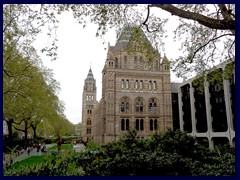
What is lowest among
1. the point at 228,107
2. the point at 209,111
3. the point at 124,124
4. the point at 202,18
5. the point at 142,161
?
the point at 142,161

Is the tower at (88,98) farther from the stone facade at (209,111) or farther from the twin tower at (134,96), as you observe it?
the stone facade at (209,111)

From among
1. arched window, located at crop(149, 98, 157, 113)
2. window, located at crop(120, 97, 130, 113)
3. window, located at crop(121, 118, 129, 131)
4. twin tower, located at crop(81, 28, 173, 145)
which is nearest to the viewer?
twin tower, located at crop(81, 28, 173, 145)

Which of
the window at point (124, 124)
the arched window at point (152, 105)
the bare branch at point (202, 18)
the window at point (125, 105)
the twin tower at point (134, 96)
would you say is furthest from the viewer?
the window at point (124, 124)

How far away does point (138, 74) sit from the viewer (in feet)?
38.4

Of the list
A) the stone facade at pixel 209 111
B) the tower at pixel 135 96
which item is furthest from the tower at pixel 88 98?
the stone facade at pixel 209 111

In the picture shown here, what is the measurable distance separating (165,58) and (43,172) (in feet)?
18.9

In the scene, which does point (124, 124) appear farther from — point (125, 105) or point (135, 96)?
point (135, 96)

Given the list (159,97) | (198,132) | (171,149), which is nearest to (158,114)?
(159,97)

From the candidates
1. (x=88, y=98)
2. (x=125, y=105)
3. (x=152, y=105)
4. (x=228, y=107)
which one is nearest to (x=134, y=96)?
(x=152, y=105)

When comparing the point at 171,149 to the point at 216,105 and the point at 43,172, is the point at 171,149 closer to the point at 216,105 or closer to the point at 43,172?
the point at 43,172

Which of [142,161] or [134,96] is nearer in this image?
[142,161]

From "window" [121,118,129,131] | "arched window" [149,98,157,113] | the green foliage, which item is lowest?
the green foliage

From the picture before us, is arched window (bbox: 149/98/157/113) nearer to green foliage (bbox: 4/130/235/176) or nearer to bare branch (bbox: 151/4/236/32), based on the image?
green foliage (bbox: 4/130/235/176)

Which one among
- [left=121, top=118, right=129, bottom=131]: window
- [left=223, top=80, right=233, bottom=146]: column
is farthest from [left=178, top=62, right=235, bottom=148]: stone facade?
[left=121, top=118, right=129, bottom=131]: window
